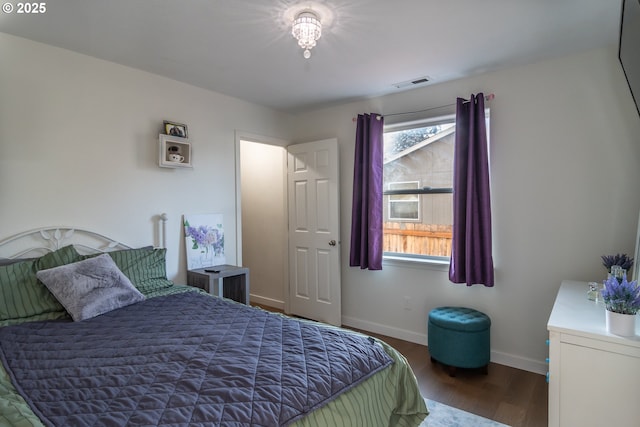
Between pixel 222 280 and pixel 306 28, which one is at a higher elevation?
pixel 306 28

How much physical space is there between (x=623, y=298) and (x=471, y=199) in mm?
1491

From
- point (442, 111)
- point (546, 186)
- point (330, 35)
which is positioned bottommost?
point (546, 186)

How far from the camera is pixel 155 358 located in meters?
1.45

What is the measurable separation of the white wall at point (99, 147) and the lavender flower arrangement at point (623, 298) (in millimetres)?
3009

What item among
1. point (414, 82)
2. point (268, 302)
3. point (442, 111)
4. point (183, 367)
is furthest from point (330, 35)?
point (268, 302)

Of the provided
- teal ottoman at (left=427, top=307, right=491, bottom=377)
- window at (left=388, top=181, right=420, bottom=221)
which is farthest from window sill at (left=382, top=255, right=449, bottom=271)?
teal ottoman at (left=427, top=307, right=491, bottom=377)

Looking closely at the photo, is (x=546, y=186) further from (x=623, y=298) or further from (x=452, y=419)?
(x=452, y=419)

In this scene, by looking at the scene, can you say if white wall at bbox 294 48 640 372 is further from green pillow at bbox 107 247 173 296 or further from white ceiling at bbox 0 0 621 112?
green pillow at bbox 107 247 173 296

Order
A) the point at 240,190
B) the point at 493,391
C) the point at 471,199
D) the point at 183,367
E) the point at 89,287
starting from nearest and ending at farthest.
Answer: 1. the point at 183,367
2. the point at 89,287
3. the point at 493,391
4. the point at 471,199
5. the point at 240,190

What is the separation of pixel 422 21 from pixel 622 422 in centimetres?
223

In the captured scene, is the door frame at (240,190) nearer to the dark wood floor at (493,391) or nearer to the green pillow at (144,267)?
the green pillow at (144,267)

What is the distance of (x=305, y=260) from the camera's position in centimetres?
401

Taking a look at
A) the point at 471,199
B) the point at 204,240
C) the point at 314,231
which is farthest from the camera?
the point at 314,231

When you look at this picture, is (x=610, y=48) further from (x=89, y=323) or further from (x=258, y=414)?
(x=89, y=323)
